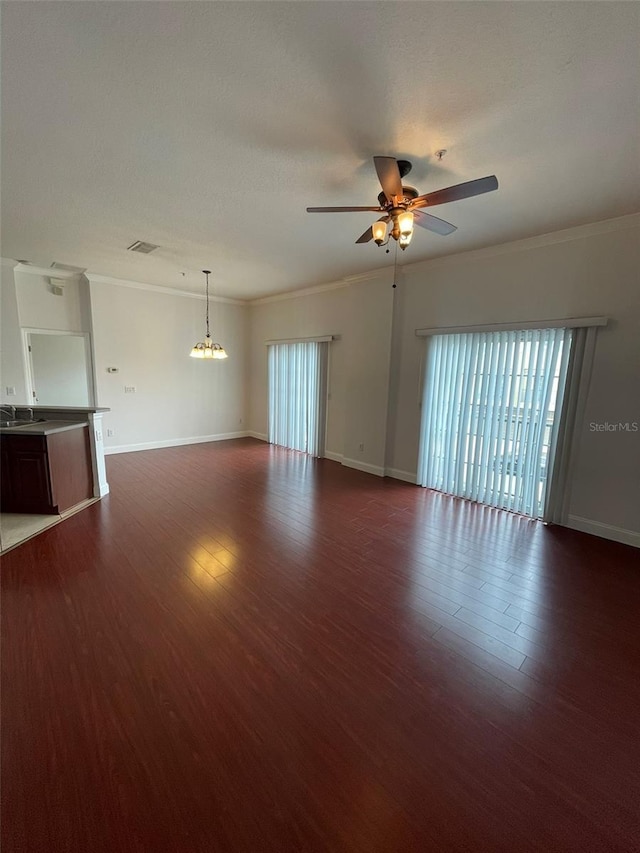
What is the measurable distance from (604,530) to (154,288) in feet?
24.1

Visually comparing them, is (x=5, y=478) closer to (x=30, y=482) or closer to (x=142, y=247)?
(x=30, y=482)

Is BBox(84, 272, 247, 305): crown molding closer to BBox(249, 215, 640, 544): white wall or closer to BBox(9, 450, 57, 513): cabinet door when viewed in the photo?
BBox(249, 215, 640, 544): white wall

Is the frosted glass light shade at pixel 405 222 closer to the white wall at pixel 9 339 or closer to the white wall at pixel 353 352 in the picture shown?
the white wall at pixel 353 352

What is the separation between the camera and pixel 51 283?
17.7ft

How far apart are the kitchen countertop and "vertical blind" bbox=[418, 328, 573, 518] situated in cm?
427

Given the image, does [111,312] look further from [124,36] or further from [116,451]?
[124,36]

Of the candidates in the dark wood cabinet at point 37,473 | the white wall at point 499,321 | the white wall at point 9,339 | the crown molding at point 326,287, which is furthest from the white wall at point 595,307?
the white wall at point 9,339

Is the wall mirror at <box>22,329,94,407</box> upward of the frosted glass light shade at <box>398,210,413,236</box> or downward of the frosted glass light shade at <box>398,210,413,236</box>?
downward

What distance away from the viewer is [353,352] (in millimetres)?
5551

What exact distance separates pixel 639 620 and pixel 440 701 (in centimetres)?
164

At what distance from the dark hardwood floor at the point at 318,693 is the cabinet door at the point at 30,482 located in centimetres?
52

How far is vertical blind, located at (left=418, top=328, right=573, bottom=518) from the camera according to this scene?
368 cm

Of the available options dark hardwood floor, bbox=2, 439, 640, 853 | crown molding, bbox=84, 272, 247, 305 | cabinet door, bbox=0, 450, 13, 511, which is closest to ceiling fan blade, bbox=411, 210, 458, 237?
dark hardwood floor, bbox=2, 439, 640, 853

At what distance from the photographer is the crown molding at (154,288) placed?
18.4 ft
